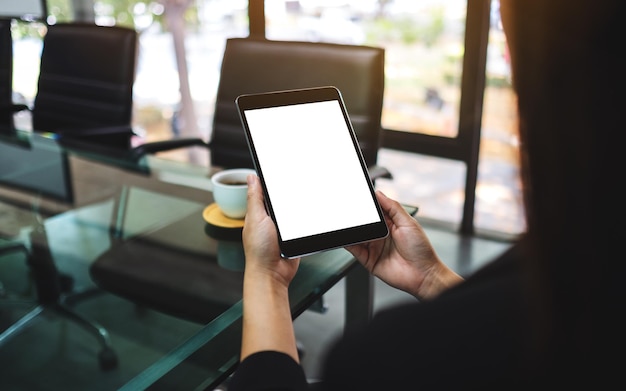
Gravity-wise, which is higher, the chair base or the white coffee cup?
the white coffee cup

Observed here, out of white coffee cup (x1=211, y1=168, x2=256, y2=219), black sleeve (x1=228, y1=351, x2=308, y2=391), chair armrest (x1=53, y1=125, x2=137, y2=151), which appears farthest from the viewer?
chair armrest (x1=53, y1=125, x2=137, y2=151)

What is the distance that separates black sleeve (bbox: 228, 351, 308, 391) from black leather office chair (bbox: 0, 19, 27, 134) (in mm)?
1802

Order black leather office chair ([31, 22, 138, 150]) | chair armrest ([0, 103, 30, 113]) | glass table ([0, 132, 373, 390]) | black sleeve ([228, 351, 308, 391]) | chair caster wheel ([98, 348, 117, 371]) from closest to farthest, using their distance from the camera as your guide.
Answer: black sleeve ([228, 351, 308, 391])
glass table ([0, 132, 373, 390])
chair caster wheel ([98, 348, 117, 371])
black leather office chair ([31, 22, 138, 150])
chair armrest ([0, 103, 30, 113])

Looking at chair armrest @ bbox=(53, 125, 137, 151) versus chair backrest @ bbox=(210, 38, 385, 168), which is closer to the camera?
chair backrest @ bbox=(210, 38, 385, 168)

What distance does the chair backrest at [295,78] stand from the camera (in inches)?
61.9

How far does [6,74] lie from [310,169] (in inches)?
74.3

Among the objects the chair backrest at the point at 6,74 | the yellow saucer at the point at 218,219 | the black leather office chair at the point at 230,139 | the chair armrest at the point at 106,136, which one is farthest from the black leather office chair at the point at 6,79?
the yellow saucer at the point at 218,219

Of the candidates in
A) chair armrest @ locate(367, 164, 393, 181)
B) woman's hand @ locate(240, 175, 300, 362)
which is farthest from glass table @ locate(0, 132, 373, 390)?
chair armrest @ locate(367, 164, 393, 181)

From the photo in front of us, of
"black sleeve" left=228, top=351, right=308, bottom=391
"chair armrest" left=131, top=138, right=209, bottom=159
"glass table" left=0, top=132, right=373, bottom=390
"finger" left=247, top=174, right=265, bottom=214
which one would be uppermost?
"finger" left=247, top=174, right=265, bottom=214

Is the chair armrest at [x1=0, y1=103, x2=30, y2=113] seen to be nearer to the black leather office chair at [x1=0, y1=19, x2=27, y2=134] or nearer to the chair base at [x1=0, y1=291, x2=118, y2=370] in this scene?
the black leather office chair at [x1=0, y1=19, x2=27, y2=134]

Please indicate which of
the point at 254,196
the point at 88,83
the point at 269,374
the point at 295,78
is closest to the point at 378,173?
the point at 295,78

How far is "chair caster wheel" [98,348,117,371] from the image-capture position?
5.59 feet

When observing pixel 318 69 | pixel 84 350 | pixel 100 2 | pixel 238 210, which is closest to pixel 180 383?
pixel 238 210

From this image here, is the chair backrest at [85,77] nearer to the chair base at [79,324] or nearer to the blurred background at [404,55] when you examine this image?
the blurred background at [404,55]
